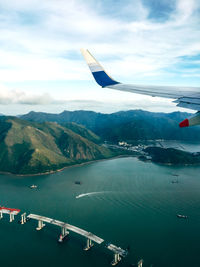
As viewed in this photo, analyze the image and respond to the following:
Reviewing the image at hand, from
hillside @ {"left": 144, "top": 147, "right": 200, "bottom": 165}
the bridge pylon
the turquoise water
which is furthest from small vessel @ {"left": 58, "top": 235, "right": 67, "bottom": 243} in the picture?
hillside @ {"left": 144, "top": 147, "right": 200, "bottom": 165}

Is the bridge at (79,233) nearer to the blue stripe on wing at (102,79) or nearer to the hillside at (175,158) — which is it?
the blue stripe on wing at (102,79)

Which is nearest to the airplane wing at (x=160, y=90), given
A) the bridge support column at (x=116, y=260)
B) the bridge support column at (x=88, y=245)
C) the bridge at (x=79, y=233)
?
the bridge at (x=79, y=233)

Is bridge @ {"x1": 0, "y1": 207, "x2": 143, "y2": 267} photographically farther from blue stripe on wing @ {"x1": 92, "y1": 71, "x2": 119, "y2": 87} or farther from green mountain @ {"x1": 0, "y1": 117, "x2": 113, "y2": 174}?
green mountain @ {"x1": 0, "y1": 117, "x2": 113, "y2": 174}

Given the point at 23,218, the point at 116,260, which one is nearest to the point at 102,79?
the point at 116,260

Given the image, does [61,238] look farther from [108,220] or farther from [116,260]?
[116,260]

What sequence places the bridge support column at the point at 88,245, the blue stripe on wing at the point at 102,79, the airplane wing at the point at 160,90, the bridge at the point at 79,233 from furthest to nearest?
the bridge support column at the point at 88,245
the bridge at the point at 79,233
the blue stripe on wing at the point at 102,79
the airplane wing at the point at 160,90

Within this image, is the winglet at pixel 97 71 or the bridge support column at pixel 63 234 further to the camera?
the bridge support column at pixel 63 234

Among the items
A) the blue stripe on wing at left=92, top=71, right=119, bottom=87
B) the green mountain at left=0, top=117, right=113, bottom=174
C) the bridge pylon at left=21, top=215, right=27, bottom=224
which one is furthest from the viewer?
the green mountain at left=0, top=117, right=113, bottom=174
